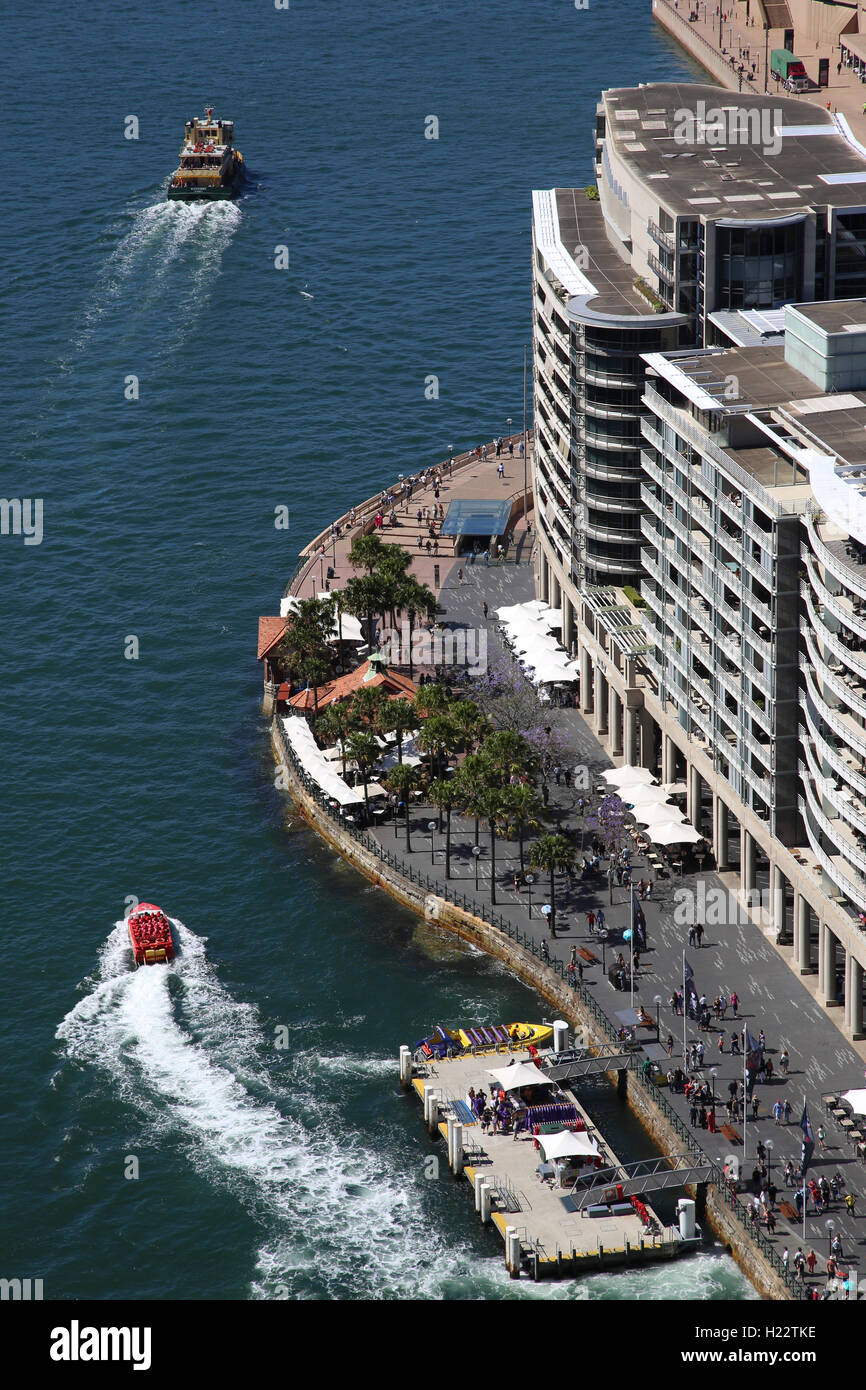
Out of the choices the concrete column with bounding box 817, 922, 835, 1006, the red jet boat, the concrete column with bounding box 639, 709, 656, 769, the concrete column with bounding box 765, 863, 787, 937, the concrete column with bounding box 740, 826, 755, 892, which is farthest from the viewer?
the concrete column with bounding box 639, 709, 656, 769

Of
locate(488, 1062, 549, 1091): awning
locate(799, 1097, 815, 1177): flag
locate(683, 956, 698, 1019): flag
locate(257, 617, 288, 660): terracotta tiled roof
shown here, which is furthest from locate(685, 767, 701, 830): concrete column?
locate(257, 617, 288, 660): terracotta tiled roof

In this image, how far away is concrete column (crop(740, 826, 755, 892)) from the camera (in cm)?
13650

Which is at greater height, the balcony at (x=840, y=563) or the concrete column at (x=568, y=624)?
the balcony at (x=840, y=563)

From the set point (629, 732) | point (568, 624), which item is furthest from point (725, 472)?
point (568, 624)

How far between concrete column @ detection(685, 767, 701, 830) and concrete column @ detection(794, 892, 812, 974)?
17.2 m

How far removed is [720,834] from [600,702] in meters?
24.0

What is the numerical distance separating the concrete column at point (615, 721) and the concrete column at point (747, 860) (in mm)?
23284

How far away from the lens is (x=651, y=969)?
437 ft

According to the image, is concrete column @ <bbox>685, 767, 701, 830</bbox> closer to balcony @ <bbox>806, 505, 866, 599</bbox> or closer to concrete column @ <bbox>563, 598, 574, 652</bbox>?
concrete column @ <bbox>563, 598, 574, 652</bbox>

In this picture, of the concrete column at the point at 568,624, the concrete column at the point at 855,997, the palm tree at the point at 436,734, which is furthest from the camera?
the concrete column at the point at 568,624

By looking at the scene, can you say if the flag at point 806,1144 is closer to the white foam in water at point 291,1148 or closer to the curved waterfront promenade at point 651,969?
the curved waterfront promenade at point 651,969

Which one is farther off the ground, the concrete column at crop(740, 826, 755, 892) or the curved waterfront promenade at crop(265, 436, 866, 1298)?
the concrete column at crop(740, 826, 755, 892)

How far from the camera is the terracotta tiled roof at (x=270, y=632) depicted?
574 ft

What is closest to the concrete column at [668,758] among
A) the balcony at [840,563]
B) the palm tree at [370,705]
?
the palm tree at [370,705]
